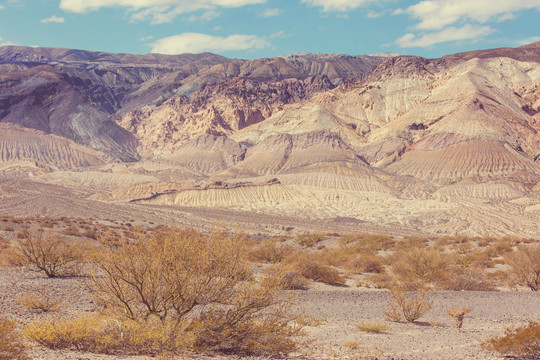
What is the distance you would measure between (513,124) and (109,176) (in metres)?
107

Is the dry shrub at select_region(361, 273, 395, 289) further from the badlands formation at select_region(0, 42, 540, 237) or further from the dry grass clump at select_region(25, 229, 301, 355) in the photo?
the badlands formation at select_region(0, 42, 540, 237)

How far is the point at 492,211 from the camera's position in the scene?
2741 inches

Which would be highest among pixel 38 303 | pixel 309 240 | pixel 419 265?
pixel 38 303

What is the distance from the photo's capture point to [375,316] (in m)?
12.3

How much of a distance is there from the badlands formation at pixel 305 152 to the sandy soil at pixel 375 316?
107ft

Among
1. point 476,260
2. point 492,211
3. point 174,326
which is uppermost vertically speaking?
point 174,326

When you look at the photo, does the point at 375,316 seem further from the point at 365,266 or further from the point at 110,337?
the point at 365,266

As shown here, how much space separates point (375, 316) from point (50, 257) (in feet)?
35.9

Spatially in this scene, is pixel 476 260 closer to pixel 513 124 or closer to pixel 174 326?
pixel 174 326

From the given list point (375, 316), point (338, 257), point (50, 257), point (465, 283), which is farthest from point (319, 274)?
point (50, 257)

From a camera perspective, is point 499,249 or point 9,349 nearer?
point 9,349

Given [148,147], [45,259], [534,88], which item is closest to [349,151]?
[534,88]

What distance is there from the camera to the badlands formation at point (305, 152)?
70.6m

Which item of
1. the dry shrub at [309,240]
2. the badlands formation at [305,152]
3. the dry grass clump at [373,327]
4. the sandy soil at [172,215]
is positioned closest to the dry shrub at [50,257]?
the dry grass clump at [373,327]
